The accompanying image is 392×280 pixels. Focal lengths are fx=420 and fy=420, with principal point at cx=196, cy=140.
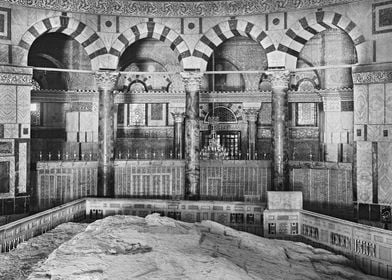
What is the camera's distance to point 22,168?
431 inches

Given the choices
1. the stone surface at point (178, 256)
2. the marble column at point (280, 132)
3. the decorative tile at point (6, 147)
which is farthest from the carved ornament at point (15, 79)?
the marble column at point (280, 132)

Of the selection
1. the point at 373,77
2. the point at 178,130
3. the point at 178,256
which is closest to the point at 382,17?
the point at 373,77

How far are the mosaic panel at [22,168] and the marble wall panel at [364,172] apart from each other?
28.1 ft

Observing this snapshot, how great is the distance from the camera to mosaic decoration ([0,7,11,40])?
35.0ft

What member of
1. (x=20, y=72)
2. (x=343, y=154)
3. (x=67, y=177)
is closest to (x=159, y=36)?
(x=20, y=72)

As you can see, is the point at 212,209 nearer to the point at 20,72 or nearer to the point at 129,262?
the point at 129,262

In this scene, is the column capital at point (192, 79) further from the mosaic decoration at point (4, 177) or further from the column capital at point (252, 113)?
the mosaic decoration at point (4, 177)

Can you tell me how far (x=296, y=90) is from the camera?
53.4ft

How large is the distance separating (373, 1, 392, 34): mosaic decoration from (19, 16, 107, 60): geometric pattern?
734cm

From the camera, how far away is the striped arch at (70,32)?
11.2 meters

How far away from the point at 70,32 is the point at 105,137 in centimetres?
317

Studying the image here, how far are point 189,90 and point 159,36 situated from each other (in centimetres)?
192

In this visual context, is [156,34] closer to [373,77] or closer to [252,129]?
[252,129]

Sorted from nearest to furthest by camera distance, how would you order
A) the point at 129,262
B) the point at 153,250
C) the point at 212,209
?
the point at 129,262 → the point at 153,250 → the point at 212,209
